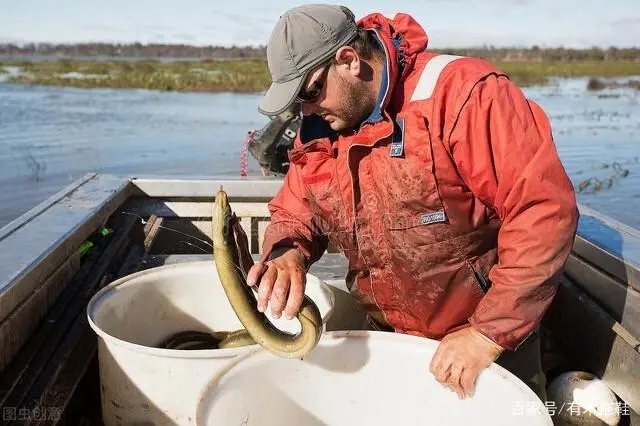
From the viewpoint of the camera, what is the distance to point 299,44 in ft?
8.02

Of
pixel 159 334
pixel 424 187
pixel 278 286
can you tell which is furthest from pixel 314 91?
pixel 159 334

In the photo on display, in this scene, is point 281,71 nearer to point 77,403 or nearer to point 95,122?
point 77,403

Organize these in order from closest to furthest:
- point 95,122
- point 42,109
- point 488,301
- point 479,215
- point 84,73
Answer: point 488,301
point 479,215
point 95,122
point 42,109
point 84,73

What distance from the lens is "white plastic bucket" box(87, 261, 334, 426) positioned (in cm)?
250

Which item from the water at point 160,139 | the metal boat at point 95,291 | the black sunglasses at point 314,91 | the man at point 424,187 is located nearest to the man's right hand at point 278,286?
the man at point 424,187

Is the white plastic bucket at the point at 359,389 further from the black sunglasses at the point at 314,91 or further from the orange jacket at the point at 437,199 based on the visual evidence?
the black sunglasses at the point at 314,91

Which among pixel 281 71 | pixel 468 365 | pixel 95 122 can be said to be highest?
pixel 281 71

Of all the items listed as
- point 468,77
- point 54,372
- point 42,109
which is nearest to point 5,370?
point 54,372

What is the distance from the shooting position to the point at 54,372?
8.92ft

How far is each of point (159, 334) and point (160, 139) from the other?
1415cm

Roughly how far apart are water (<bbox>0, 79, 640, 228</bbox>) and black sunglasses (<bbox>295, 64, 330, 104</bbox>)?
26.9 ft

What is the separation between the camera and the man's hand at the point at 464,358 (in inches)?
93.3

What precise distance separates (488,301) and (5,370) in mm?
2026

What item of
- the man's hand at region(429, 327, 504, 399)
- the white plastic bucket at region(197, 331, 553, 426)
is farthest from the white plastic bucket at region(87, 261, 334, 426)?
the man's hand at region(429, 327, 504, 399)
